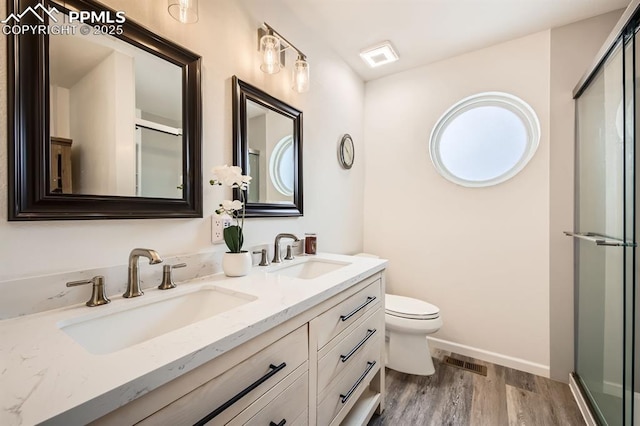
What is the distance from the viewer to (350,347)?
1.21 metres

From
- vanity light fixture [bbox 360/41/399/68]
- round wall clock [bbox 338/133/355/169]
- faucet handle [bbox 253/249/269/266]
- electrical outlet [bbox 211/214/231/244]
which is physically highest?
vanity light fixture [bbox 360/41/399/68]

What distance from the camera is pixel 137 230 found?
1017mm

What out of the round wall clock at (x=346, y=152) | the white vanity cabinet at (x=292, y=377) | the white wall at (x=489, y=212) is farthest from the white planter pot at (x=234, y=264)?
the white wall at (x=489, y=212)

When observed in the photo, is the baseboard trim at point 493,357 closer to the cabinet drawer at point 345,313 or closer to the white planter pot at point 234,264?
the cabinet drawer at point 345,313

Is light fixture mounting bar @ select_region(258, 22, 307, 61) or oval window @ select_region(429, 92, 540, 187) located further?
oval window @ select_region(429, 92, 540, 187)

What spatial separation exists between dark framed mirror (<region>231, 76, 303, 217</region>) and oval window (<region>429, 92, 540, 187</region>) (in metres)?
1.26

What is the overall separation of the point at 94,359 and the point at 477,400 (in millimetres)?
1968

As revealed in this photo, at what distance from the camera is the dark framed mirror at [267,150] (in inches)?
55.2

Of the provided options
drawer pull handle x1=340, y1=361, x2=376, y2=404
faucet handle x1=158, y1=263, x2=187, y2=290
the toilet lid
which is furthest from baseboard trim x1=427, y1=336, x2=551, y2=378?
faucet handle x1=158, y1=263, x2=187, y2=290

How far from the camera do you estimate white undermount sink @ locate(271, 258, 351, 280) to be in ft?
5.12

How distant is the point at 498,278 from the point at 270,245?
67.7 inches

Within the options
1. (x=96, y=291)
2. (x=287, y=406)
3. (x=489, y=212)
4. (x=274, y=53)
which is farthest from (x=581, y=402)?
(x=274, y=53)

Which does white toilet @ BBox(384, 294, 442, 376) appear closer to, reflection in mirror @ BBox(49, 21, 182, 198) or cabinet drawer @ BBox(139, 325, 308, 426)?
cabinet drawer @ BBox(139, 325, 308, 426)

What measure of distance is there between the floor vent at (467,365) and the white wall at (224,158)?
3.65 feet
